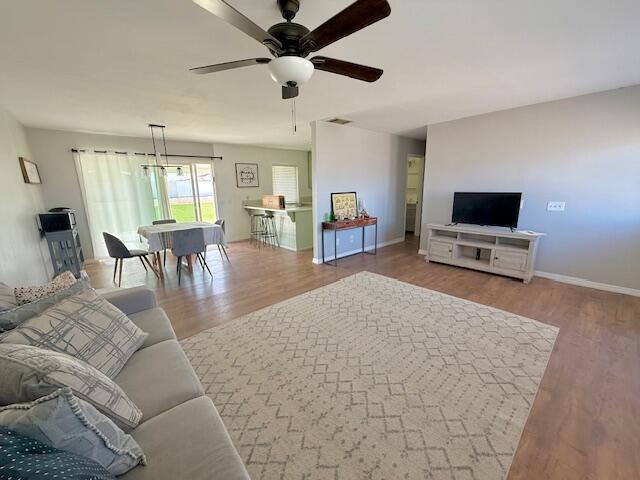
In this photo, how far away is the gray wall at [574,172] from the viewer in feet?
10.3

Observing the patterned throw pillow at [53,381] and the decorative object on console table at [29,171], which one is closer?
the patterned throw pillow at [53,381]

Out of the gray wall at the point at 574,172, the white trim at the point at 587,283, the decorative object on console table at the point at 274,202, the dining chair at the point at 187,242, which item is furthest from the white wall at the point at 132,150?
the white trim at the point at 587,283

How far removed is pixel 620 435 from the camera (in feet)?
4.84

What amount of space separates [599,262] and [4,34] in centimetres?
616

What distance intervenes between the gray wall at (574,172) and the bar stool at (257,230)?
442 cm

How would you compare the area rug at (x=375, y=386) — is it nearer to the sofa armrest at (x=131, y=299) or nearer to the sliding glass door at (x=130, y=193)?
the sofa armrest at (x=131, y=299)

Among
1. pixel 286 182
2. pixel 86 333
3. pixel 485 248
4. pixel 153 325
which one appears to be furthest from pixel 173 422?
pixel 286 182

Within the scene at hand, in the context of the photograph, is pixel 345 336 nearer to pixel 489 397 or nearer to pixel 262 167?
pixel 489 397

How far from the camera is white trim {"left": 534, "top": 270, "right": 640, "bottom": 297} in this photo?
10.6 ft

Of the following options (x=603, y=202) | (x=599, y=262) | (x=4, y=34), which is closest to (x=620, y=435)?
(x=599, y=262)

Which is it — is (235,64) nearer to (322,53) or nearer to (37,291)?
(322,53)

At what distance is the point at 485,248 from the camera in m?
4.07

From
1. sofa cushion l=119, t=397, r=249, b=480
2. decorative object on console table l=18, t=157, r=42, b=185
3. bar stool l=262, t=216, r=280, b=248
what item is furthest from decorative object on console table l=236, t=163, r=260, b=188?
sofa cushion l=119, t=397, r=249, b=480

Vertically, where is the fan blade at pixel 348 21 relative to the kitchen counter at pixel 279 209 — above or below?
above
